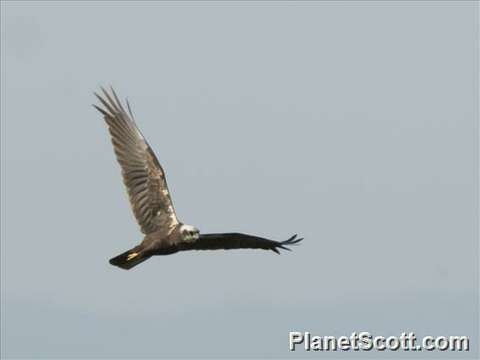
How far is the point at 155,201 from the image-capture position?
76.6ft

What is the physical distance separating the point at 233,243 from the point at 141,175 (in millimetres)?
2418

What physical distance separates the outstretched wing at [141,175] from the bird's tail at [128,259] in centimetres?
78

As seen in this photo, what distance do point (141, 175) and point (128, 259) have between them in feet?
7.14

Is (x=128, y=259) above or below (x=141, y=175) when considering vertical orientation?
below

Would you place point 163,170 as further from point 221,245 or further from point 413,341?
point 413,341

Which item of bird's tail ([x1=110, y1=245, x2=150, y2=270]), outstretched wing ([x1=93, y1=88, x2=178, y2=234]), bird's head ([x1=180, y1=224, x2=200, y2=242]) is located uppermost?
outstretched wing ([x1=93, y1=88, x2=178, y2=234])

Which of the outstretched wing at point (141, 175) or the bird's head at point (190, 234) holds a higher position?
the outstretched wing at point (141, 175)

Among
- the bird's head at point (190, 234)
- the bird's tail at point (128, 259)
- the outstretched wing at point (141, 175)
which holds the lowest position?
the bird's tail at point (128, 259)

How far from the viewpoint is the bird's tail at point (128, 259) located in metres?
22.2

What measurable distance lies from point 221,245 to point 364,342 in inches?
138

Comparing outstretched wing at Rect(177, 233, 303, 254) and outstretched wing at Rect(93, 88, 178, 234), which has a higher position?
outstretched wing at Rect(93, 88, 178, 234)

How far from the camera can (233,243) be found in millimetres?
23078

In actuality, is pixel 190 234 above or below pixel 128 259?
above

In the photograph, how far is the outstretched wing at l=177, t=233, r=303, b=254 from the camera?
22406mm
